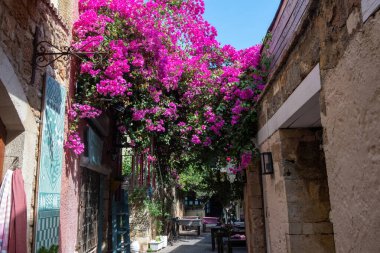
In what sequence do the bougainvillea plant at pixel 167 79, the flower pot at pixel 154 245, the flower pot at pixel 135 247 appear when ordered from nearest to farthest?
the bougainvillea plant at pixel 167 79 < the flower pot at pixel 135 247 < the flower pot at pixel 154 245

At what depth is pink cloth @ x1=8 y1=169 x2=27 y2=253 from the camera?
318 centimetres

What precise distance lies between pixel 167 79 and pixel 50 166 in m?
2.62

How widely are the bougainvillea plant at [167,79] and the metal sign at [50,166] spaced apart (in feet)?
1.39

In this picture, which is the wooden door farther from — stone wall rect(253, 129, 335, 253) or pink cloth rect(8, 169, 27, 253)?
stone wall rect(253, 129, 335, 253)

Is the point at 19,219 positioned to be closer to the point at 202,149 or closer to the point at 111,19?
the point at 111,19

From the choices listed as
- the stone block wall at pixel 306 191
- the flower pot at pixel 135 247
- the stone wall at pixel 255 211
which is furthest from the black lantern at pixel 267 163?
the flower pot at pixel 135 247

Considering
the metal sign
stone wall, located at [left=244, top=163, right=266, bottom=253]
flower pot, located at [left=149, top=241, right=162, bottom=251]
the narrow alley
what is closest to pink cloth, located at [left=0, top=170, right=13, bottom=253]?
the narrow alley

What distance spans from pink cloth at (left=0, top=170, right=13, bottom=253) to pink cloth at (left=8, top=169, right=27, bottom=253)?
4 cm

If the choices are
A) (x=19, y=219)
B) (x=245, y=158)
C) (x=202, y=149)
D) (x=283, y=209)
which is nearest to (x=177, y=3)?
(x=202, y=149)

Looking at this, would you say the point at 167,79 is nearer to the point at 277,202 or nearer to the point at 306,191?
the point at 277,202

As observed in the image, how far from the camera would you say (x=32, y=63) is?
3.78 m

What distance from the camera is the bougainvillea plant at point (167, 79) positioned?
5.29m

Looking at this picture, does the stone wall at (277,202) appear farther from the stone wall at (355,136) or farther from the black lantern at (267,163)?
the stone wall at (355,136)

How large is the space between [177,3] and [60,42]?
310 centimetres
